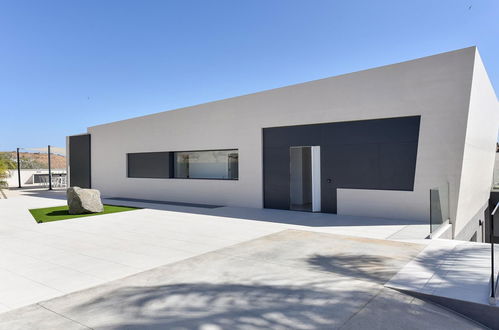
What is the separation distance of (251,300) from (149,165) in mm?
12659

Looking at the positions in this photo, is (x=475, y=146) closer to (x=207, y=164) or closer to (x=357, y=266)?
(x=357, y=266)

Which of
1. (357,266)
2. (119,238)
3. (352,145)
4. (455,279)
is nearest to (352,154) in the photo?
(352,145)

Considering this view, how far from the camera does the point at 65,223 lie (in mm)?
8531

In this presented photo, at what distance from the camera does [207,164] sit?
505 inches

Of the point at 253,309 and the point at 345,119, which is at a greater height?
the point at 345,119

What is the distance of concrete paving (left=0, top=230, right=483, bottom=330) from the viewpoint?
2.83 meters

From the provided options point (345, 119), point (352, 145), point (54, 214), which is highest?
point (345, 119)

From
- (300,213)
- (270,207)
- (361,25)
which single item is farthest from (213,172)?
(361,25)

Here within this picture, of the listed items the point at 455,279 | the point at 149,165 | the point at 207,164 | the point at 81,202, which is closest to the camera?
the point at 455,279

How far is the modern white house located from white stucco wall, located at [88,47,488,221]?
0.03 metres

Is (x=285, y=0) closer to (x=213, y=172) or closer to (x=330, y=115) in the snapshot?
(x=330, y=115)

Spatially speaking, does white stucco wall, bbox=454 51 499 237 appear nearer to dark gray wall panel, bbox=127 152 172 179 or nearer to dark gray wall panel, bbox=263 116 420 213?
dark gray wall panel, bbox=263 116 420 213

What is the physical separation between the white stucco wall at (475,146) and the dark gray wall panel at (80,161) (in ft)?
59.0

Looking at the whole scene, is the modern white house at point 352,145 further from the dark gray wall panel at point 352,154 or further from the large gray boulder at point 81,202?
the large gray boulder at point 81,202
